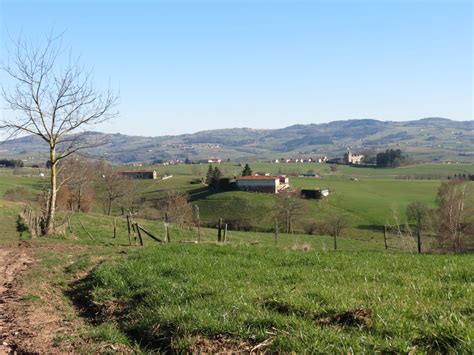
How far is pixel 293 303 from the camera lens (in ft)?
25.7

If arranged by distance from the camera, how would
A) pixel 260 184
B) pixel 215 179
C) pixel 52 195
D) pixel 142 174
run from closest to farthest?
pixel 52 195, pixel 215 179, pixel 260 184, pixel 142 174

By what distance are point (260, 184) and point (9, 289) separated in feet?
390

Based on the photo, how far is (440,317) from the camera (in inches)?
255

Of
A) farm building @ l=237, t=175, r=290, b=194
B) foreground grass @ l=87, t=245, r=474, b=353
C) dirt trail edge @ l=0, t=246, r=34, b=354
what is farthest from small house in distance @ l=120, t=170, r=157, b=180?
foreground grass @ l=87, t=245, r=474, b=353

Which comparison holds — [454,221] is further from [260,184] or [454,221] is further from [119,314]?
[260,184]

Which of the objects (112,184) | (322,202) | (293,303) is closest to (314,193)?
(322,202)

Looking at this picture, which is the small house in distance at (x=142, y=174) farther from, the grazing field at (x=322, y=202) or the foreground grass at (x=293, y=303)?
the foreground grass at (x=293, y=303)

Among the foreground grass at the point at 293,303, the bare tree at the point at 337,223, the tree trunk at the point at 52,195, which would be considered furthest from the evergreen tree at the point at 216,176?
the foreground grass at the point at 293,303

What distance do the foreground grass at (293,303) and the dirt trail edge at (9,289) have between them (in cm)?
171

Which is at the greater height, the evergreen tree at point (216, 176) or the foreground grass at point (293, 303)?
the foreground grass at point (293, 303)

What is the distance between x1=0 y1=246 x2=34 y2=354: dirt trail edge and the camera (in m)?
7.84

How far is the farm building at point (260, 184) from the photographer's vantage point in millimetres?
128000

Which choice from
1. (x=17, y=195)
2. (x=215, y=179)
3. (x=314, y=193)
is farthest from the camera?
(x=215, y=179)

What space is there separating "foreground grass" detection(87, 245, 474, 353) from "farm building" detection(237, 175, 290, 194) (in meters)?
115
